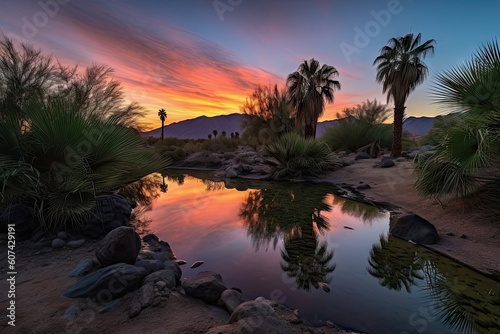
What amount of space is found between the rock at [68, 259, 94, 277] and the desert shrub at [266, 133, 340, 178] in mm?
11869

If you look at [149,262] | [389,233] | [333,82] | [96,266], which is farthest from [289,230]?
[333,82]

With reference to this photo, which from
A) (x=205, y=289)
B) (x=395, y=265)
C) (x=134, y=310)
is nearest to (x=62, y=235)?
(x=134, y=310)

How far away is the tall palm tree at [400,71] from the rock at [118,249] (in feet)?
58.6

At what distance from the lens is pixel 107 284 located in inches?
113

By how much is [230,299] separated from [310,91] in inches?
800

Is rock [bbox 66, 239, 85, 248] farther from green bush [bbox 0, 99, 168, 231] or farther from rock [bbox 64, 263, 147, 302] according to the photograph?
rock [bbox 64, 263, 147, 302]

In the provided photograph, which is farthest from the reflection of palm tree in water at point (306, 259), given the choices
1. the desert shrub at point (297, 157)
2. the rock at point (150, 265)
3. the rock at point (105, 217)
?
the desert shrub at point (297, 157)

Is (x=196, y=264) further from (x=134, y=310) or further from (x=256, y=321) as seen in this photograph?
(x=256, y=321)

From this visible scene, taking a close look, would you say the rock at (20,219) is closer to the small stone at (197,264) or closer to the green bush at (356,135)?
the small stone at (197,264)

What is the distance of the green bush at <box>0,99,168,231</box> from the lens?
404cm

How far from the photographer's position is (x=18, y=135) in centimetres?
421

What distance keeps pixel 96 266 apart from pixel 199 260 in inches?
62.6

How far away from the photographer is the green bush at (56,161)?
13.3 feet

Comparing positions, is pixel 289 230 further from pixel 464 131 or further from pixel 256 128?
pixel 256 128
